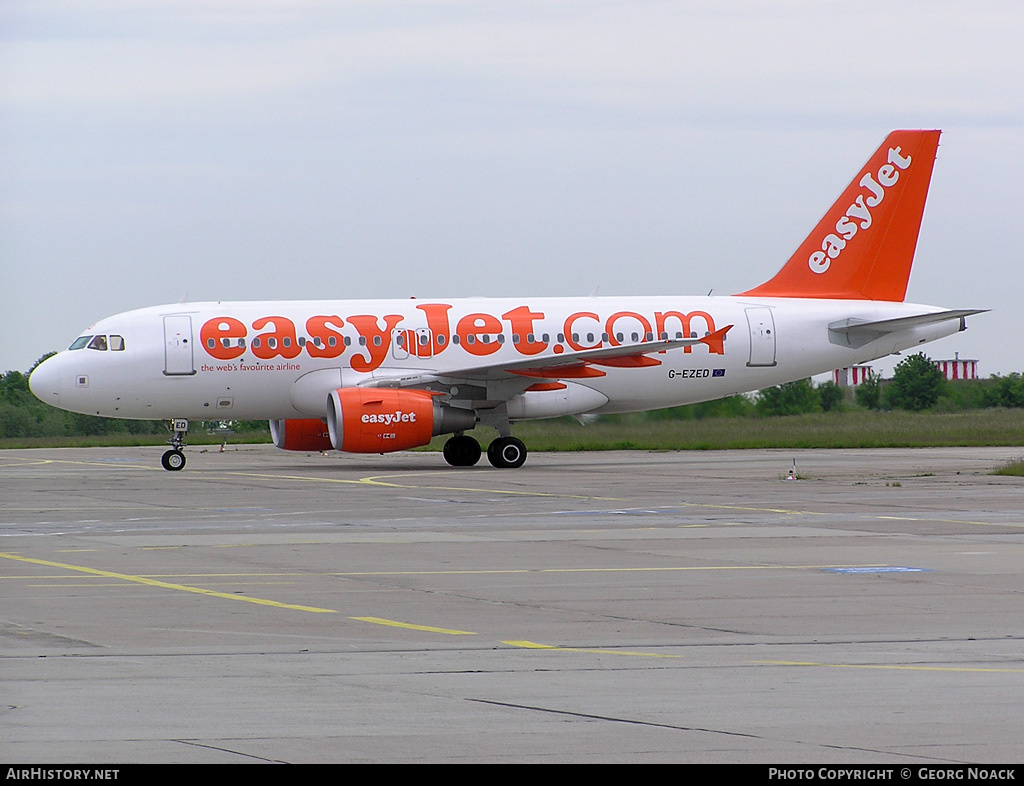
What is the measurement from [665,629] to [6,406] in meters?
45.2

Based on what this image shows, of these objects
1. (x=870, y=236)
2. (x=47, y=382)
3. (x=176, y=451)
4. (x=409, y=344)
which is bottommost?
(x=176, y=451)

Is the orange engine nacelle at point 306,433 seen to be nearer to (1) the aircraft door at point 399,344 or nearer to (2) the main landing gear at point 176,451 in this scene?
(2) the main landing gear at point 176,451

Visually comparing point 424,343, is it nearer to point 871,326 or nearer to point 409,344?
point 409,344

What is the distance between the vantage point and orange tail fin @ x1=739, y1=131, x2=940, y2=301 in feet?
119

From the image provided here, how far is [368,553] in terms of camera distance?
15.7 m

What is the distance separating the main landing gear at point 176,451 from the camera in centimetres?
3306

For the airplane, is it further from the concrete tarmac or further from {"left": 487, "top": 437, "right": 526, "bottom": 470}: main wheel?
the concrete tarmac

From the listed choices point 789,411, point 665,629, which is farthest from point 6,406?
point 665,629

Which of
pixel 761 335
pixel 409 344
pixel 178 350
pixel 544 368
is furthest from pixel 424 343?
pixel 761 335

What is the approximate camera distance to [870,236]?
36.3 m

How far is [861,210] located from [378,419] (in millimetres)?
13861

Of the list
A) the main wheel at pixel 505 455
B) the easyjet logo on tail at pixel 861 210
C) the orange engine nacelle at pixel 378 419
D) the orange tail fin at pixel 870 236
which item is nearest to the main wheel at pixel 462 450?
the main wheel at pixel 505 455
